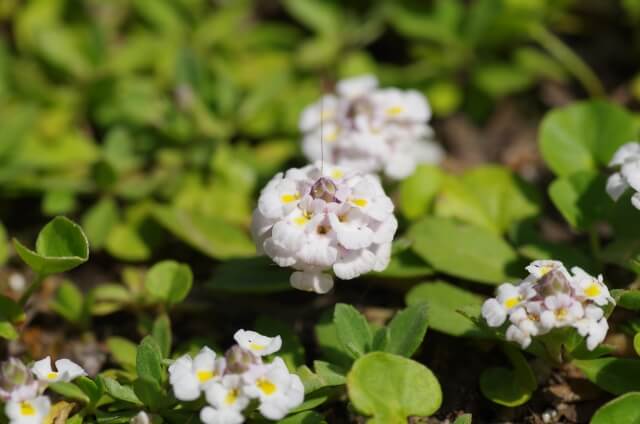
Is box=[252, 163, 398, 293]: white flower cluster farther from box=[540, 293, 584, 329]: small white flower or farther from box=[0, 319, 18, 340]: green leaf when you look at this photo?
box=[0, 319, 18, 340]: green leaf

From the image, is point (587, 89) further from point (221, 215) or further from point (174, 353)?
→ point (174, 353)

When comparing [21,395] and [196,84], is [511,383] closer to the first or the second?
[21,395]

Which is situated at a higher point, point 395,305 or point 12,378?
point 12,378

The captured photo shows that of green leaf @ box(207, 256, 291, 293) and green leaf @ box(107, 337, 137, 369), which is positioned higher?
green leaf @ box(207, 256, 291, 293)

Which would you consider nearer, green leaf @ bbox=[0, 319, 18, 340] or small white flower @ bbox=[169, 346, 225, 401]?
small white flower @ bbox=[169, 346, 225, 401]

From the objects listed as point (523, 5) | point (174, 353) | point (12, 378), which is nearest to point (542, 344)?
point (174, 353)

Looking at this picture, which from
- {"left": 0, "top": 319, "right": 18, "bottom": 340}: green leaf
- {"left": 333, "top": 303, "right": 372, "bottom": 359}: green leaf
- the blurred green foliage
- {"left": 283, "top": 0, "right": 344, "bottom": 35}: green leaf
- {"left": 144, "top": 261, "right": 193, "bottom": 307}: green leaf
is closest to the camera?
{"left": 333, "top": 303, "right": 372, "bottom": 359}: green leaf

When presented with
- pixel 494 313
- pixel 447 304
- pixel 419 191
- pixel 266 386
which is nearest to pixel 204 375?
pixel 266 386

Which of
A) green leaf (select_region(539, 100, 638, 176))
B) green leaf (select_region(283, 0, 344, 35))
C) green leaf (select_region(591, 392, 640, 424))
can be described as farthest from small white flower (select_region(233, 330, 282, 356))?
green leaf (select_region(283, 0, 344, 35))

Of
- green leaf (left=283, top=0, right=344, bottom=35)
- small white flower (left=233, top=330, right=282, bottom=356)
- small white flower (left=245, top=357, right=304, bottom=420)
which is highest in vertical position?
green leaf (left=283, top=0, right=344, bottom=35)
